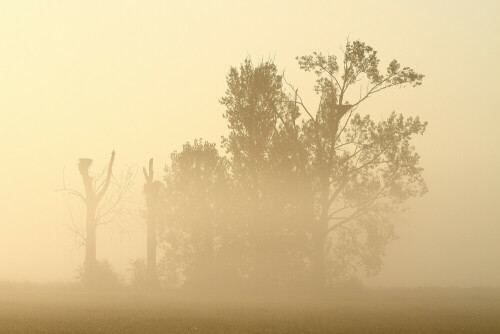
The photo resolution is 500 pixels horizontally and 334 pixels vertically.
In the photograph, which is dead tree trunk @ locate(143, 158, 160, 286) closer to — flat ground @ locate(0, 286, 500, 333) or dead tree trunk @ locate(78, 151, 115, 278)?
dead tree trunk @ locate(78, 151, 115, 278)

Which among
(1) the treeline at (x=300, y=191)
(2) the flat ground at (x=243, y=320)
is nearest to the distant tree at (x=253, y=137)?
(1) the treeline at (x=300, y=191)

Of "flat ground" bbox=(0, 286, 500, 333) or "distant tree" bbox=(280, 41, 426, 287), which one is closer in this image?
"flat ground" bbox=(0, 286, 500, 333)

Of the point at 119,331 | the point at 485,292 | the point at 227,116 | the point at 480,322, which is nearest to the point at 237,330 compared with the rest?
the point at 119,331

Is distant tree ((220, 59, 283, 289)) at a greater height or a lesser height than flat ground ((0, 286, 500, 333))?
greater

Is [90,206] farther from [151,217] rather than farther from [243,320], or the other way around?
[243,320]

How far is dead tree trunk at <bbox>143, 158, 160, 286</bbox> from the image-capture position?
64.1 metres

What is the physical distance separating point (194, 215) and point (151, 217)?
141 inches

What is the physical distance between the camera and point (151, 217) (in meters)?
64.8

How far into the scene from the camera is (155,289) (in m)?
Answer: 62.7

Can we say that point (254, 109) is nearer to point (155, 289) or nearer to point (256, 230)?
point (256, 230)

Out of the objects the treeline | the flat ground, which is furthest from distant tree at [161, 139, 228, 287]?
the flat ground

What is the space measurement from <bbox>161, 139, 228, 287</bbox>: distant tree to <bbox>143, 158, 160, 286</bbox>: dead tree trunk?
2.91 feet

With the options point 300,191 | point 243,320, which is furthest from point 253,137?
point 243,320

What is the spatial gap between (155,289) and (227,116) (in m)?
14.6
